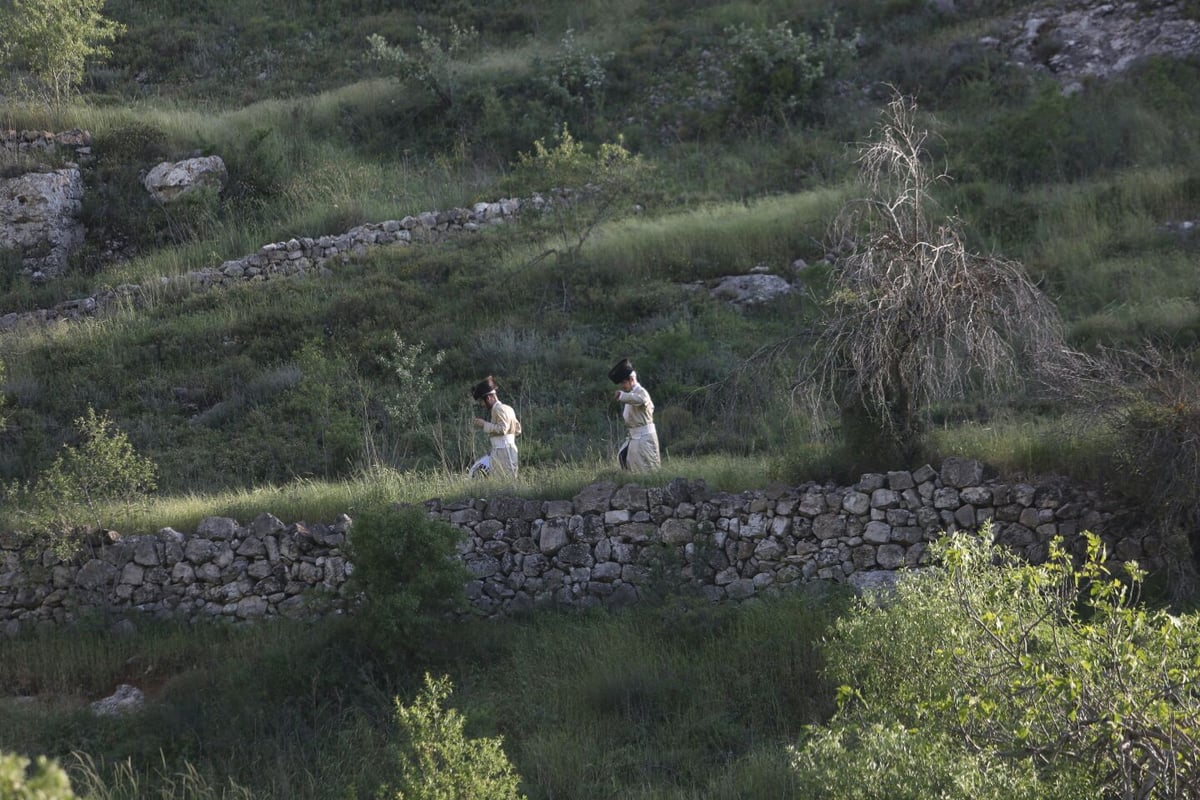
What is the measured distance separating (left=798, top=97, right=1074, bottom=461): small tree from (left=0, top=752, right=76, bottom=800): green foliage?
8.90 m

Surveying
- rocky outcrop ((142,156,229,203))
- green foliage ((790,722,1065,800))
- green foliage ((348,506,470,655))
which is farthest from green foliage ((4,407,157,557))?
rocky outcrop ((142,156,229,203))

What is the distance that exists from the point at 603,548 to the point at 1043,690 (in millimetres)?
6683

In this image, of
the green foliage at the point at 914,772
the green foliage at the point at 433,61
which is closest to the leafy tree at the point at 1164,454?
the green foliage at the point at 914,772

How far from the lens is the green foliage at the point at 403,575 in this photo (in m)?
10.9

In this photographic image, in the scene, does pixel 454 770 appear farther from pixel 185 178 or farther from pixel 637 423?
pixel 185 178

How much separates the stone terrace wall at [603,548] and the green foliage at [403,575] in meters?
0.81

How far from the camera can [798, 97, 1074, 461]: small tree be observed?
38.1ft

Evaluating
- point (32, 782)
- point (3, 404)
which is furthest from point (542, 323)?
point (32, 782)

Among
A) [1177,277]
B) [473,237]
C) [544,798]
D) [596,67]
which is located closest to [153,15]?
[596,67]

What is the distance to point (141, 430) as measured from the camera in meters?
17.9

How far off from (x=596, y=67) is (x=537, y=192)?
762 cm

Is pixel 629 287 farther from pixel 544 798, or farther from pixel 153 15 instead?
pixel 153 15

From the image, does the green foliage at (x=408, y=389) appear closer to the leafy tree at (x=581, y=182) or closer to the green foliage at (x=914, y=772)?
the leafy tree at (x=581, y=182)

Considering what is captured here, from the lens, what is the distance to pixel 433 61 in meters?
30.8
